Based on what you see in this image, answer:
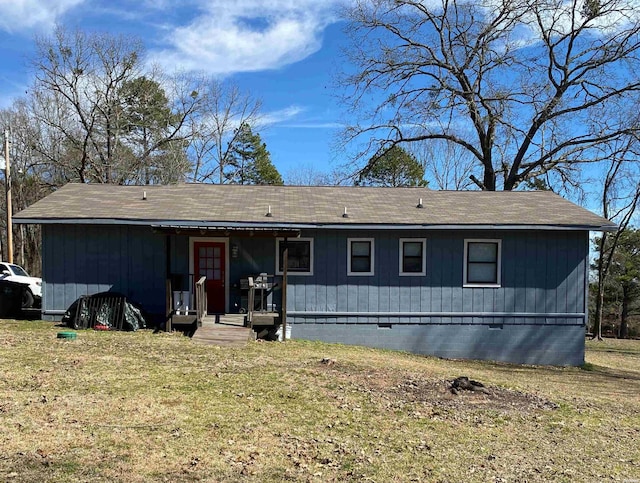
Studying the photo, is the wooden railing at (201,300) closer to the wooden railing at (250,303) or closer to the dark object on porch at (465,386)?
the wooden railing at (250,303)

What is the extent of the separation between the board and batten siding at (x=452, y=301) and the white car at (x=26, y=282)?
8.00 meters

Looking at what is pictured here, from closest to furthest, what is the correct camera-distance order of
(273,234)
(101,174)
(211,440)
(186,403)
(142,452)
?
1. (142,452)
2. (211,440)
3. (186,403)
4. (273,234)
5. (101,174)

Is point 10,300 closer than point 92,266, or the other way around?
point 92,266

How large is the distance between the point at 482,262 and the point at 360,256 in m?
3.12

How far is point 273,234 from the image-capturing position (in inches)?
456

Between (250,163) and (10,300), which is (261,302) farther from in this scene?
(250,163)

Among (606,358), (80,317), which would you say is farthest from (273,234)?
(606,358)

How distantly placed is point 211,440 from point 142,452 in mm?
675

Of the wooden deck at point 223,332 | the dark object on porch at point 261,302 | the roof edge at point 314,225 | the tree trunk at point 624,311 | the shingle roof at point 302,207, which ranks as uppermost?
the shingle roof at point 302,207

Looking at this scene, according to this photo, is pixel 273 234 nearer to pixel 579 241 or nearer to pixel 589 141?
pixel 579 241

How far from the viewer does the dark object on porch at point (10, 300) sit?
1361cm

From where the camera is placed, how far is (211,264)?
1291cm

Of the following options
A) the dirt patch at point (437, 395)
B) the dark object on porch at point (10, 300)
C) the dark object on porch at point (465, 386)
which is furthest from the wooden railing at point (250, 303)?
the dark object on porch at point (10, 300)

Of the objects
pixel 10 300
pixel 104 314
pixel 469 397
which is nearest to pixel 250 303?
pixel 104 314
